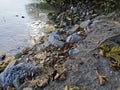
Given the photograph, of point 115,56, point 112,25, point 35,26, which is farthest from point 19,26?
point 115,56

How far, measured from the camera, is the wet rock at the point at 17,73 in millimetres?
7382

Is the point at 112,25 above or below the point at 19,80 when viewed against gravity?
above

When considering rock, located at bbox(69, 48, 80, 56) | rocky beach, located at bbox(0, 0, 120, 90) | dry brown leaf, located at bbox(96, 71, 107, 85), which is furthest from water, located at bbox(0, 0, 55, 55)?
dry brown leaf, located at bbox(96, 71, 107, 85)

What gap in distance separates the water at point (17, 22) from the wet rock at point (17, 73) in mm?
3625

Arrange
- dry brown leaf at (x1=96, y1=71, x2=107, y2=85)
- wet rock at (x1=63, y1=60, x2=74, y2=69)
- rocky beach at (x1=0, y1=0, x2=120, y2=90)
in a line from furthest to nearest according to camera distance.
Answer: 1. wet rock at (x1=63, y1=60, x2=74, y2=69)
2. rocky beach at (x1=0, y1=0, x2=120, y2=90)
3. dry brown leaf at (x1=96, y1=71, x2=107, y2=85)

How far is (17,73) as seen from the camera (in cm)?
755

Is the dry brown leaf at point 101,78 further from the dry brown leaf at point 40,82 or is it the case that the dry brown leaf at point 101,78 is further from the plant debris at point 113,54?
the dry brown leaf at point 40,82

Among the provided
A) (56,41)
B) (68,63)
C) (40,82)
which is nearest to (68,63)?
(68,63)

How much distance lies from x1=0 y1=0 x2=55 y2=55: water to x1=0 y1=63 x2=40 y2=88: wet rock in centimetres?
363

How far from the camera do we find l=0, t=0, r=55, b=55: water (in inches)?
492

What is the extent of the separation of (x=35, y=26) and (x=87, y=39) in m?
7.06

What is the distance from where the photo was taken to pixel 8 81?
754 centimetres

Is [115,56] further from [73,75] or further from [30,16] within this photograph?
[30,16]

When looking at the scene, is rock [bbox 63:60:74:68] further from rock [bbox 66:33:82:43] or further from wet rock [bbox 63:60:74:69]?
rock [bbox 66:33:82:43]
